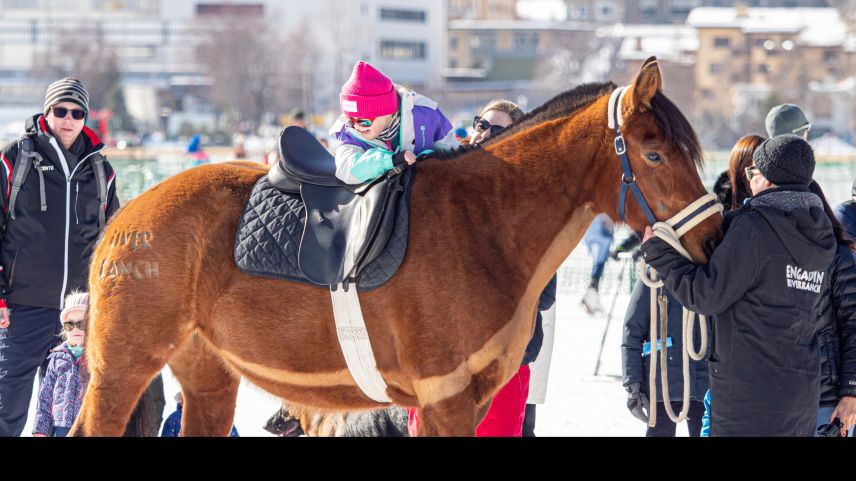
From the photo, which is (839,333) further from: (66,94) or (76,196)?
(66,94)

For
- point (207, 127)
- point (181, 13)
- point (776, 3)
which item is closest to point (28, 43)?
point (181, 13)

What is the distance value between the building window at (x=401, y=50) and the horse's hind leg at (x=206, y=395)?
325 feet

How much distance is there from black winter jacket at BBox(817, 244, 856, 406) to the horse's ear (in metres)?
1.21

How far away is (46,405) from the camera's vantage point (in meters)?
5.26

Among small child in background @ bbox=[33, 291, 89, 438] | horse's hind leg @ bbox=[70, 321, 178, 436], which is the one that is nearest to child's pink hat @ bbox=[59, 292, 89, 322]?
small child in background @ bbox=[33, 291, 89, 438]

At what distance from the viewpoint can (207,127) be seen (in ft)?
264

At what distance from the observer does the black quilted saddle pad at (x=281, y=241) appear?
12.0 feet

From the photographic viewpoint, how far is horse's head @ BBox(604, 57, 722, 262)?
355 cm

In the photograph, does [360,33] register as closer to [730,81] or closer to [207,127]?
[207,127]

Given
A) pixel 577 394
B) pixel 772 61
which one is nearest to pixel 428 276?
pixel 577 394

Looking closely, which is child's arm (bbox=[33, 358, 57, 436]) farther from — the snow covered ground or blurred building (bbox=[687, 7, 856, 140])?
blurred building (bbox=[687, 7, 856, 140])

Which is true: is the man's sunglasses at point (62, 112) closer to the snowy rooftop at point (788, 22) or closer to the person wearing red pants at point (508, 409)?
the person wearing red pants at point (508, 409)

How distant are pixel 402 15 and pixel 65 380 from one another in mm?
103311

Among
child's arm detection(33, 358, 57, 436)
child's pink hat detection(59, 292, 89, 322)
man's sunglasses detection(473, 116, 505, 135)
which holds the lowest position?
child's arm detection(33, 358, 57, 436)
